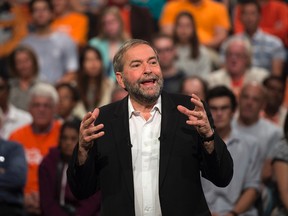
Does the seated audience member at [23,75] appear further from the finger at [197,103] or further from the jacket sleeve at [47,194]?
the finger at [197,103]

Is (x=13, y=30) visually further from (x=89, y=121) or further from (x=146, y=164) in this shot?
(x=89, y=121)

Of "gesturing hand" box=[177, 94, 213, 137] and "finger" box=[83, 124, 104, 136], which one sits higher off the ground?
"gesturing hand" box=[177, 94, 213, 137]

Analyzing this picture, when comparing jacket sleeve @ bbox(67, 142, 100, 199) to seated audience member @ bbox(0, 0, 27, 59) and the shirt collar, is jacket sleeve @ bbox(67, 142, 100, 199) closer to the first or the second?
the shirt collar

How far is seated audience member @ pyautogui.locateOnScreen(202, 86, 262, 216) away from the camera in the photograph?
7.09 metres

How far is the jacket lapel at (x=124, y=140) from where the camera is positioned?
4762 millimetres

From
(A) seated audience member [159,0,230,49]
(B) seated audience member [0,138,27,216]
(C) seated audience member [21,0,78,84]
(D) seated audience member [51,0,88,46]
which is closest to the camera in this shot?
(B) seated audience member [0,138,27,216]

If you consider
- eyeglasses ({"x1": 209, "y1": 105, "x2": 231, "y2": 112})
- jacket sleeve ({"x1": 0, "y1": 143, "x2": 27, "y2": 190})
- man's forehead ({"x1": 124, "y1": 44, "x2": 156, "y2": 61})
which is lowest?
jacket sleeve ({"x1": 0, "y1": 143, "x2": 27, "y2": 190})

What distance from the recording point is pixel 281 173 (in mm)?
6715

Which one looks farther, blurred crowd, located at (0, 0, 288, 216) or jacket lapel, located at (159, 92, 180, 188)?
blurred crowd, located at (0, 0, 288, 216)

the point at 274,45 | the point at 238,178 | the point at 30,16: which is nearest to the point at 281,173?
the point at 238,178

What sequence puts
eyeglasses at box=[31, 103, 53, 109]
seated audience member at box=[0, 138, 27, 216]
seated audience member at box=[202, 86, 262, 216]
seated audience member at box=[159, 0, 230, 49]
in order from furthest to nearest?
seated audience member at box=[159, 0, 230, 49] < eyeglasses at box=[31, 103, 53, 109] < seated audience member at box=[202, 86, 262, 216] < seated audience member at box=[0, 138, 27, 216]

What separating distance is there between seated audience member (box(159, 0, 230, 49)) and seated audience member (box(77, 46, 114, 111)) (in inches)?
57.0

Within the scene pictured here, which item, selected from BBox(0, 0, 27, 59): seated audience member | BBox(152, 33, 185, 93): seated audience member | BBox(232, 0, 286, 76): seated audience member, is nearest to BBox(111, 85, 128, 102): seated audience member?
BBox(152, 33, 185, 93): seated audience member

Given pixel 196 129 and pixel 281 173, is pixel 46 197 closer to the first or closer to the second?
pixel 281 173
